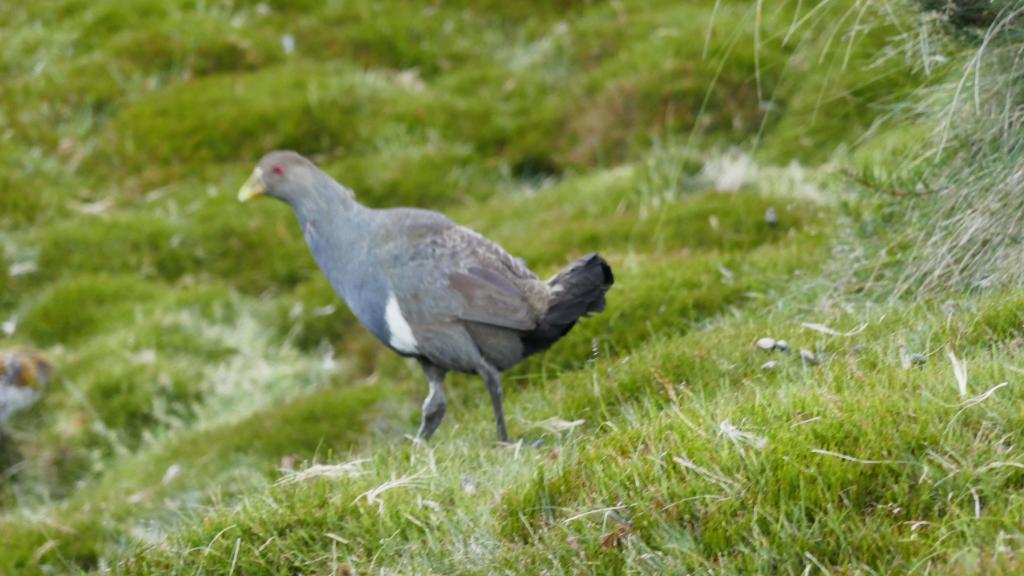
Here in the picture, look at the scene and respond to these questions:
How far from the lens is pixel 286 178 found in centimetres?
740

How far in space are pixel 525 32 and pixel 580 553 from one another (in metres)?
10.1

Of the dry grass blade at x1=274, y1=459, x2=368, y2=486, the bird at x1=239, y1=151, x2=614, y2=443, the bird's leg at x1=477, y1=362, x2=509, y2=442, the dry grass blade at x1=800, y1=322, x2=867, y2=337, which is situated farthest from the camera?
the bird at x1=239, y1=151, x2=614, y2=443

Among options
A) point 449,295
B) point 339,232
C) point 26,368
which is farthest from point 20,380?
point 449,295

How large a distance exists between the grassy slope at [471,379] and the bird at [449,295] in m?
0.31

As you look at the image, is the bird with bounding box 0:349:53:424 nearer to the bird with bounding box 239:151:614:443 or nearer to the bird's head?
the bird's head

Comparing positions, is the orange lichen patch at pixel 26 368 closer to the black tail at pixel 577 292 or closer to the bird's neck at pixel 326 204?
the bird's neck at pixel 326 204

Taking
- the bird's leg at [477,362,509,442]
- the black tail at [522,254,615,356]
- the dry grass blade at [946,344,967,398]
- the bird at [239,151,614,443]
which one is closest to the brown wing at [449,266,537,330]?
the bird at [239,151,614,443]

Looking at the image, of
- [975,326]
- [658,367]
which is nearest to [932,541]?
[975,326]

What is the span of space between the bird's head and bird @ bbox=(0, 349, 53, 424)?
9.93 feet

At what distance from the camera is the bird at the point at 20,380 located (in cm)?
948

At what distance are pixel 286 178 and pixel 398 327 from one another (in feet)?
4.39

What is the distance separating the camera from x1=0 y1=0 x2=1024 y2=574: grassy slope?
427 centimetres

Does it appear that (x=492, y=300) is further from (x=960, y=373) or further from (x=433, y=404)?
(x=960, y=373)

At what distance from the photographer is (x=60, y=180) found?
39.3 ft
